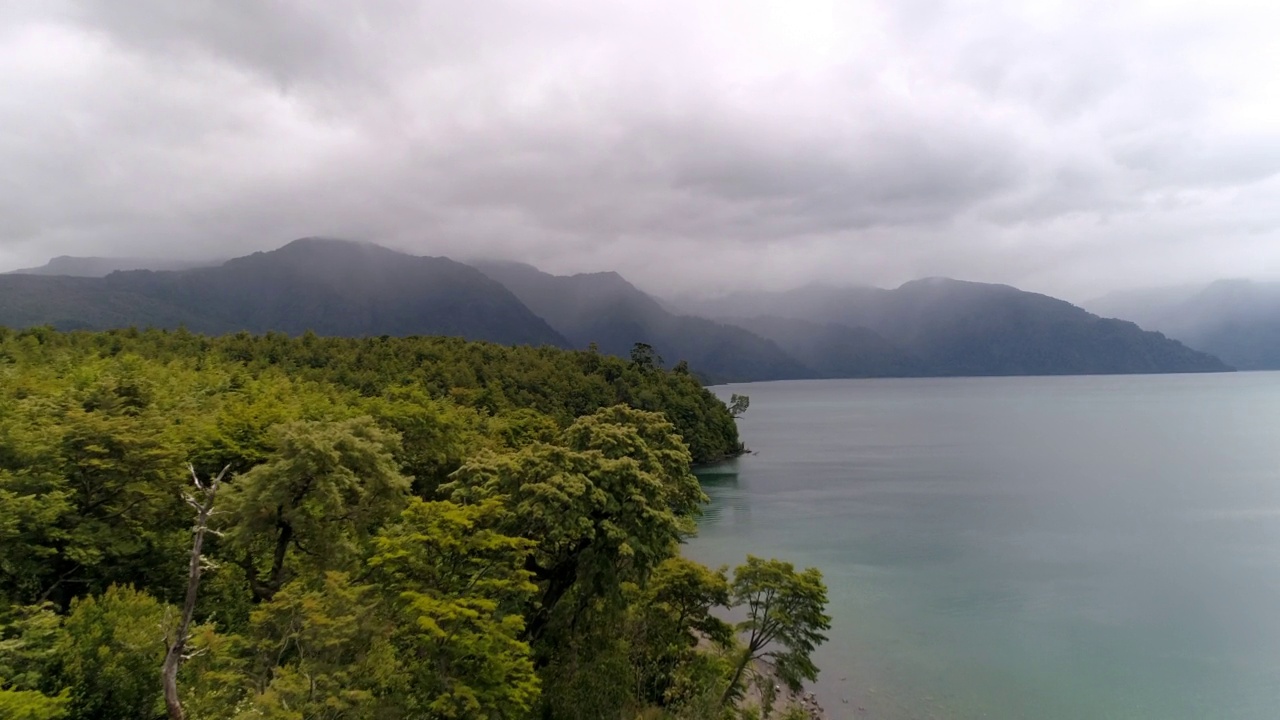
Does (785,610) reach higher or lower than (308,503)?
lower

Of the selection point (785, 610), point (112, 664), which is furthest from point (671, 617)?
point (112, 664)

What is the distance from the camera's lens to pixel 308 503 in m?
16.7

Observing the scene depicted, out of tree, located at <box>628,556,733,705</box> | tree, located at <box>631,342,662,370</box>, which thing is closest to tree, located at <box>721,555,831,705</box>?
A: tree, located at <box>628,556,733,705</box>

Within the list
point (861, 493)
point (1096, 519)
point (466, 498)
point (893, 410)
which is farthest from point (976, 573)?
point (893, 410)

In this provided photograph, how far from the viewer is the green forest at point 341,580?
1153 cm

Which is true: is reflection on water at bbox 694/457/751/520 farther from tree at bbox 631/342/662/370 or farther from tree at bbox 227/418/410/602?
tree at bbox 227/418/410/602

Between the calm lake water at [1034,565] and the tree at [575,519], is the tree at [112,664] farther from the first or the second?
the calm lake water at [1034,565]

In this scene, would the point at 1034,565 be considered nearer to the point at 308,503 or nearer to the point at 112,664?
the point at 308,503

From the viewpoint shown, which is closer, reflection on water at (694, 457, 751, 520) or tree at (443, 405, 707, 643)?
tree at (443, 405, 707, 643)

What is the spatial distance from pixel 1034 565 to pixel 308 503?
40053mm

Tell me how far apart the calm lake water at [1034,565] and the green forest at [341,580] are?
8843 mm

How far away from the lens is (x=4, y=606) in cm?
1255

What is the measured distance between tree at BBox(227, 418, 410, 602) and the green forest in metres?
0.06

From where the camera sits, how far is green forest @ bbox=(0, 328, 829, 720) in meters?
11.5
